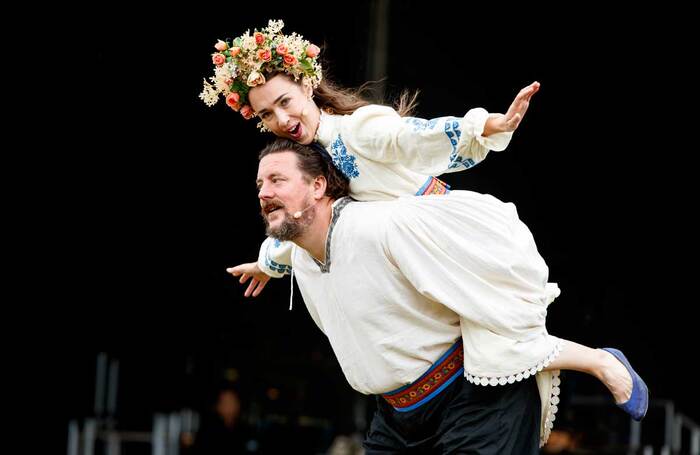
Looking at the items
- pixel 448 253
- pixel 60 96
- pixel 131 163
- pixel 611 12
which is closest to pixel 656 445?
pixel 611 12

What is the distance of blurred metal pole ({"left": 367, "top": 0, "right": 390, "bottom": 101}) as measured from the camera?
17.5ft

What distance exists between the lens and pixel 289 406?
21.1ft

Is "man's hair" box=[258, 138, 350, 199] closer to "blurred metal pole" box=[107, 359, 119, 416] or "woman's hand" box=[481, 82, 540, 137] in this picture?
Answer: "woman's hand" box=[481, 82, 540, 137]

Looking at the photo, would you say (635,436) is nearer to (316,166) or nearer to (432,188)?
(432,188)

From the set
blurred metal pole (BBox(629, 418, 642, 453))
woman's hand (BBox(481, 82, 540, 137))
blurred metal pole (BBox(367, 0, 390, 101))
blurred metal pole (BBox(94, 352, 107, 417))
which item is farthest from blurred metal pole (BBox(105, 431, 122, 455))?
woman's hand (BBox(481, 82, 540, 137))

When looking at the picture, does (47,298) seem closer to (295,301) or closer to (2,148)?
(2,148)

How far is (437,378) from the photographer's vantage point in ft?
9.35

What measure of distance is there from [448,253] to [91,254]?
13.3 feet

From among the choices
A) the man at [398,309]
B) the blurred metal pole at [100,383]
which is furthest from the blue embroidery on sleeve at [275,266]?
the blurred metal pole at [100,383]

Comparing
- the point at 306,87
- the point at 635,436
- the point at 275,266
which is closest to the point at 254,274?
the point at 275,266

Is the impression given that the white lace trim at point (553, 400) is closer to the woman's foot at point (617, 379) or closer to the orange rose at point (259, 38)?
the woman's foot at point (617, 379)

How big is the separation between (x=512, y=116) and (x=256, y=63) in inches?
28.1

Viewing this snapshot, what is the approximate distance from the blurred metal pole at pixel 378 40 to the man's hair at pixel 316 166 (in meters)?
2.41

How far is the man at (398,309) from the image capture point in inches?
108
